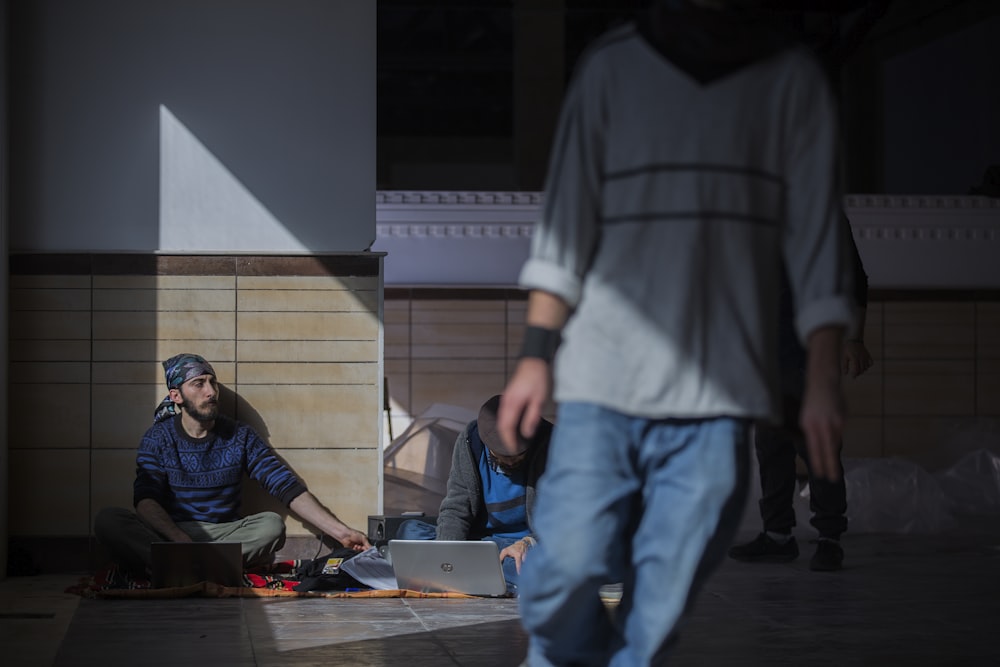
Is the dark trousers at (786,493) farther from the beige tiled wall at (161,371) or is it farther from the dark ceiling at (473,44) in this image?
the dark ceiling at (473,44)

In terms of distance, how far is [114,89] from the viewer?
5.65 meters

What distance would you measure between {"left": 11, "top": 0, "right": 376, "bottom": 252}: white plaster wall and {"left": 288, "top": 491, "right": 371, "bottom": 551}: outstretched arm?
1075 mm

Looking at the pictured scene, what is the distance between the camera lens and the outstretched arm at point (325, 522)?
552 centimetres

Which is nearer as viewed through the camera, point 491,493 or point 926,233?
point 491,493

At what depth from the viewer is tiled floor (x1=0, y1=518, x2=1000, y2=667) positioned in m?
3.82

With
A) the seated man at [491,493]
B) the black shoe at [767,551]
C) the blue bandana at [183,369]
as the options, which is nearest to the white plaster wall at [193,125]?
the blue bandana at [183,369]

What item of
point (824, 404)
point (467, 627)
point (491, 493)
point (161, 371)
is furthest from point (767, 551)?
point (824, 404)

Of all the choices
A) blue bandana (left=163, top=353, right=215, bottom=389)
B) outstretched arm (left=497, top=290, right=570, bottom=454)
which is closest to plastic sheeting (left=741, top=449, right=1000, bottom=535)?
blue bandana (left=163, top=353, right=215, bottom=389)

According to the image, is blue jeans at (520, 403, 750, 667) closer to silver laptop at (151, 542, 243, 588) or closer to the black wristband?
the black wristband

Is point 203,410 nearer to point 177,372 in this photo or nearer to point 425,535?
point 177,372

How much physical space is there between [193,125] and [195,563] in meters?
1.88

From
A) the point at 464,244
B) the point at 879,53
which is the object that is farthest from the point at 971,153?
the point at 464,244

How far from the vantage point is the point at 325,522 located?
5.57m

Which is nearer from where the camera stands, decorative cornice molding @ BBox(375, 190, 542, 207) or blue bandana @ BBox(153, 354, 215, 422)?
blue bandana @ BBox(153, 354, 215, 422)
